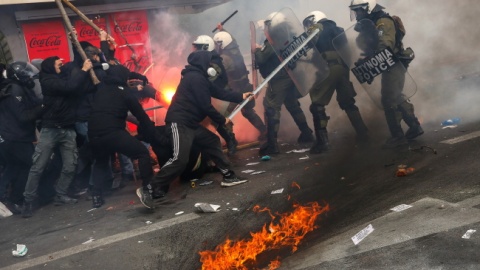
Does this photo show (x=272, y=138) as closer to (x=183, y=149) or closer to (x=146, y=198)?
(x=183, y=149)

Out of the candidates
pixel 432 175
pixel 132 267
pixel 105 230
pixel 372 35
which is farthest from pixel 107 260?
pixel 372 35

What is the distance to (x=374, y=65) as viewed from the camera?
310 inches

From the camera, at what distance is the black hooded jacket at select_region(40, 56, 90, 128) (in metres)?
7.07

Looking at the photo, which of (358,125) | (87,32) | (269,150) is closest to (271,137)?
(269,150)

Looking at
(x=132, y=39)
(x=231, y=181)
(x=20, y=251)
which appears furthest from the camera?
(x=132, y=39)

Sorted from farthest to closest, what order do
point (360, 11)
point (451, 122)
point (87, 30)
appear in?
point (87, 30) → point (451, 122) → point (360, 11)

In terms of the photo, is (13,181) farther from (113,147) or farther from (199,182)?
(199,182)

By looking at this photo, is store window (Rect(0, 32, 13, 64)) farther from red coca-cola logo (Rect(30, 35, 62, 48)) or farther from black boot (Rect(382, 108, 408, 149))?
black boot (Rect(382, 108, 408, 149))

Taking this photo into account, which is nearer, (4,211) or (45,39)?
(4,211)

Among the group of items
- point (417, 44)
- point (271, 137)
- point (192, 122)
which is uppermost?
point (417, 44)

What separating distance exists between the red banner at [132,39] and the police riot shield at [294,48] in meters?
4.16

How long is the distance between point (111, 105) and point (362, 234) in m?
3.52

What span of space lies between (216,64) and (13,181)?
331 centimetres

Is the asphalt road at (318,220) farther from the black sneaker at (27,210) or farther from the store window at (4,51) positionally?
the store window at (4,51)
